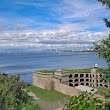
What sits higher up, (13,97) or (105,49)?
(105,49)

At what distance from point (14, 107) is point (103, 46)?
18.7 metres

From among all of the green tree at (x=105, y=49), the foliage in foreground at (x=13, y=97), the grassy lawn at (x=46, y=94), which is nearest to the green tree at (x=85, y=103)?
the green tree at (x=105, y=49)

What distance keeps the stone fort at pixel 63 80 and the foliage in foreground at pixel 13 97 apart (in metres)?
23.5

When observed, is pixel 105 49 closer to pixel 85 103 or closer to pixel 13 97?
pixel 85 103

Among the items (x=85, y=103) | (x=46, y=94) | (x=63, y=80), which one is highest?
(x=85, y=103)

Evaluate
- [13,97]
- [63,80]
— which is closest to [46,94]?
[63,80]

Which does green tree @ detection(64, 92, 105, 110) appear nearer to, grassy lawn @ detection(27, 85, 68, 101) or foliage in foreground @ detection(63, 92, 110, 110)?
foliage in foreground @ detection(63, 92, 110, 110)

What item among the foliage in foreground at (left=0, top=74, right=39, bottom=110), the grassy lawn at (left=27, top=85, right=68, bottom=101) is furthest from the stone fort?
the foliage in foreground at (left=0, top=74, right=39, bottom=110)

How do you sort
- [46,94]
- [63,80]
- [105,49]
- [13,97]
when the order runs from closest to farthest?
1. [105,49]
2. [13,97]
3. [46,94]
4. [63,80]

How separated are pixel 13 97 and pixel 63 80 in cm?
3497

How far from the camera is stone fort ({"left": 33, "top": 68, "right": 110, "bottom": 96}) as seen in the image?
6131cm

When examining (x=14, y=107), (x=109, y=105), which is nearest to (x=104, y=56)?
(x=109, y=105)

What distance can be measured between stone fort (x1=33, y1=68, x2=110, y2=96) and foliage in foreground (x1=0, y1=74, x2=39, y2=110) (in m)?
23.5

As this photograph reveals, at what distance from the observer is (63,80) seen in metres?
64.9
